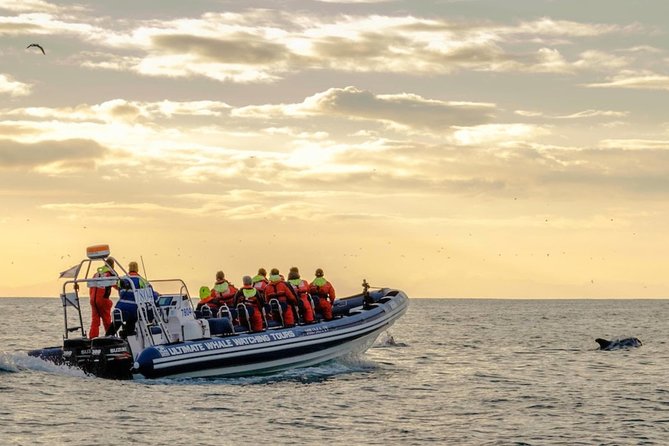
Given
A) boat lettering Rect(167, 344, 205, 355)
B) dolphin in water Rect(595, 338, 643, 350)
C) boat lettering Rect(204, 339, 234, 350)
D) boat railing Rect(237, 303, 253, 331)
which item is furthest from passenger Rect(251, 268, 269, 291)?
dolphin in water Rect(595, 338, 643, 350)

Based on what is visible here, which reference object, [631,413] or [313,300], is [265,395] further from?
[631,413]

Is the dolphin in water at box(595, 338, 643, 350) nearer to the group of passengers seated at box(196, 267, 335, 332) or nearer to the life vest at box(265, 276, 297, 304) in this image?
the group of passengers seated at box(196, 267, 335, 332)

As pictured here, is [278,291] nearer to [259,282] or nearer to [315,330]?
[259,282]

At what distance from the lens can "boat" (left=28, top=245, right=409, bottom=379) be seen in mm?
23172

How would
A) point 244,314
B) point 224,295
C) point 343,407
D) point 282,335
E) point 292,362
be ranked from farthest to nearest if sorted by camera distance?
point 224,295, point 292,362, point 244,314, point 282,335, point 343,407

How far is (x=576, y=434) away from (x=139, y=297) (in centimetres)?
1077

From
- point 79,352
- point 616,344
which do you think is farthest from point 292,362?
point 616,344

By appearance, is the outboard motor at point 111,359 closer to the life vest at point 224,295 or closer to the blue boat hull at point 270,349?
the blue boat hull at point 270,349

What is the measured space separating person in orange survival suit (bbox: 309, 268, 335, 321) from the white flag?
24.5ft

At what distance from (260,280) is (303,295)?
1.34m

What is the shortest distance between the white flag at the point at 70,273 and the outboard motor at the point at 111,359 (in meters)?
1.78

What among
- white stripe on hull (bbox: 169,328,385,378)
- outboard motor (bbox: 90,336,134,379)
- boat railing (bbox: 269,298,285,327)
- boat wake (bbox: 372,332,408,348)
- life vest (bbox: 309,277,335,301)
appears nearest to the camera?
outboard motor (bbox: 90,336,134,379)

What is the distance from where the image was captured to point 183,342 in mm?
23781

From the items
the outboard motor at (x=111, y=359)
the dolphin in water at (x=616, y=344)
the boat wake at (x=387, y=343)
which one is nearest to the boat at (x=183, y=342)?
the outboard motor at (x=111, y=359)
